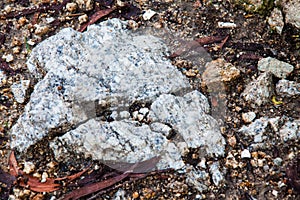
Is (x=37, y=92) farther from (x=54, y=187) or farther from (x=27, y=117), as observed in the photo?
(x=54, y=187)

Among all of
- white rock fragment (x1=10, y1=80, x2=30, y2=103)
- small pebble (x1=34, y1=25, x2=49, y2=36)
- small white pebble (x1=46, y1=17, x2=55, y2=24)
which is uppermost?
small white pebble (x1=46, y1=17, x2=55, y2=24)

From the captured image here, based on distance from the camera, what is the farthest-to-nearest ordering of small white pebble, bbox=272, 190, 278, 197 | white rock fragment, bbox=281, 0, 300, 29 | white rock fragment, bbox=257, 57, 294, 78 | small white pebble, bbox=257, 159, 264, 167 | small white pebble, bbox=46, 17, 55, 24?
small white pebble, bbox=46, 17, 55, 24
white rock fragment, bbox=281, 0, 300, 29
white rock fragment, bbox=257, 57, 294, 78
small white pebble, bbox=257, 159, 264, 167
small white pebble, bbox=272, 190, 278, 197

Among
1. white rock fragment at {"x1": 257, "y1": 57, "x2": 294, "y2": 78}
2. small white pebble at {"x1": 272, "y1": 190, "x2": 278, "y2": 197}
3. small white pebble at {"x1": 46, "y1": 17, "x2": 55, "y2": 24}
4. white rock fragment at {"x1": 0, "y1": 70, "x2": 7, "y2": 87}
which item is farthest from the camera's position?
small white pebble at {"x1": 46, "y1": 17, "x2": 55, "y2": 24}

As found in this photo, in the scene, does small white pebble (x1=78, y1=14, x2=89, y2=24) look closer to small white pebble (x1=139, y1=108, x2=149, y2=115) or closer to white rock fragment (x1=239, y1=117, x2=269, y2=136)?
small white pebble (x1=139, y1=108, x2=149, y2=115)

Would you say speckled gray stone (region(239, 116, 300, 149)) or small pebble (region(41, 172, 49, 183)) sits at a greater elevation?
speckled gray stone (region(239, 116, 300, 149))

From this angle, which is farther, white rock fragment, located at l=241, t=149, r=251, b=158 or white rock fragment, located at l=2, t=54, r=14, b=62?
white rock fragment, located at l=2, t=54, r=14, b=62

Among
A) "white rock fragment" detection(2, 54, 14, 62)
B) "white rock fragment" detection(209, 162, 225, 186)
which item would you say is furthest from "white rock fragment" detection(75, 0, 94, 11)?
"white rock fragment" detection(209, 162, 225, 186)

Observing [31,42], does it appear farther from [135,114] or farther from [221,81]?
[221,81]
